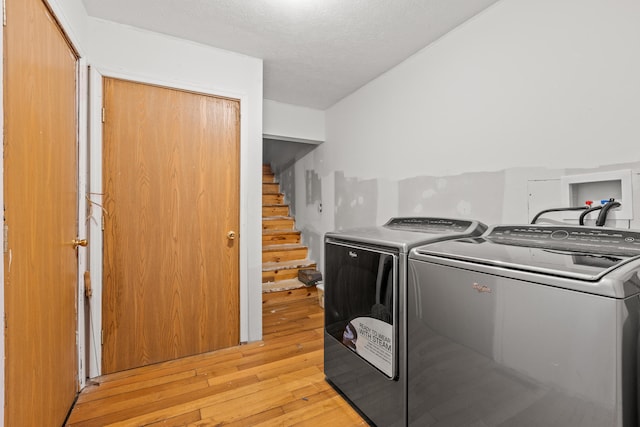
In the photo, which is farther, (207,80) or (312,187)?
(312,187)

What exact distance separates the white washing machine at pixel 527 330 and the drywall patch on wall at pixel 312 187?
247 centimetres

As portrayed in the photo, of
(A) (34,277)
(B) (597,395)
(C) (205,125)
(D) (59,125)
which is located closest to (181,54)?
(C) (205,125)

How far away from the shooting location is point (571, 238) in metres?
1.23

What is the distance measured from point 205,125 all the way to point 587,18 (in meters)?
2.28

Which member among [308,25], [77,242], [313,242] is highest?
[308,25]

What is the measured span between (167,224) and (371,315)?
1544 mm

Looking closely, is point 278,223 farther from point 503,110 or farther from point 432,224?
point 503,110

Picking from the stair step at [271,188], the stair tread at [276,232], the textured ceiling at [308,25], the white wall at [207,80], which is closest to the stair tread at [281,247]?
the stair tread at [276,232]

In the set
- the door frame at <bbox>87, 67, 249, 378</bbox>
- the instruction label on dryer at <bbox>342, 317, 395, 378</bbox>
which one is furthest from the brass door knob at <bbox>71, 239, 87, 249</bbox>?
the instruction label on dryer at <bbox>342, 317, 395, 378</bbox>

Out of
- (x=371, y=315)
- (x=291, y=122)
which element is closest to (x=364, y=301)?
(x=371, y=315)

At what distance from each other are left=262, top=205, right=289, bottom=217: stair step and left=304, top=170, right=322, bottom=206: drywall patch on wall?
73cm

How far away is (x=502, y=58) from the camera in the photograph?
5.64 feet

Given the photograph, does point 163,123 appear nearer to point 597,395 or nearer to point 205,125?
point 205,125

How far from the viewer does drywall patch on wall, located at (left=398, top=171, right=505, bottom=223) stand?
1782 mm
